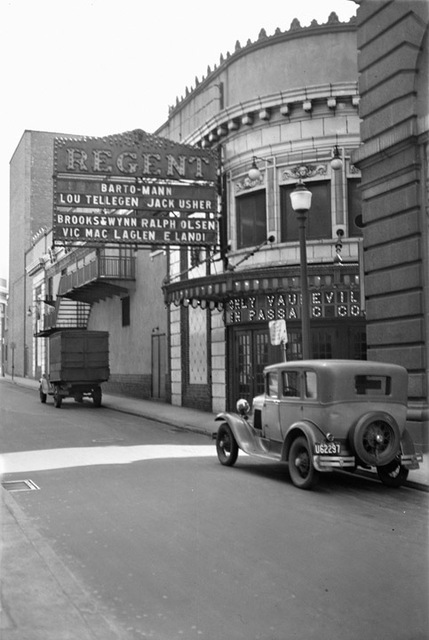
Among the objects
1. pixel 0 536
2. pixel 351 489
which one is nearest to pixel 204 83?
pixel 351 489

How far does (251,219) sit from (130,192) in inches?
141

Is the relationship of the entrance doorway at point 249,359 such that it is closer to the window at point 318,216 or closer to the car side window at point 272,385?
the window at point 318,216

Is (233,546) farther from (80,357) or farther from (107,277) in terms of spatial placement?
(107,277)

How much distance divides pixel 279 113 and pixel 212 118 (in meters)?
2.54

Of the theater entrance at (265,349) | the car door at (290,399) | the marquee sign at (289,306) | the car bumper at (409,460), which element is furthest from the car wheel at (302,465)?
the marquee sign at (289,306)

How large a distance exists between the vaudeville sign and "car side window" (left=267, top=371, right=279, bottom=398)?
9.41 meters

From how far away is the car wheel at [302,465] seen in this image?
9.90 m

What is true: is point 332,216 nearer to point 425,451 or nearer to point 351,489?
point 425,451

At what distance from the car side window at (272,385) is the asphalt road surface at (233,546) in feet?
4.14

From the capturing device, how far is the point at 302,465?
10.2 metres

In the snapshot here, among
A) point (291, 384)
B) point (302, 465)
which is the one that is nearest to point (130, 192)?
point (291, 384)

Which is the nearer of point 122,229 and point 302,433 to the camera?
point 302,433

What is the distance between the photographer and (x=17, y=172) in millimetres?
64000

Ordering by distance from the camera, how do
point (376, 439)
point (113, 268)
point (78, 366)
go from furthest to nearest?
point (113, 268) → point (78, 366) → point (376, 439)
